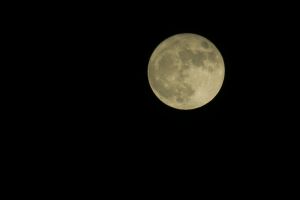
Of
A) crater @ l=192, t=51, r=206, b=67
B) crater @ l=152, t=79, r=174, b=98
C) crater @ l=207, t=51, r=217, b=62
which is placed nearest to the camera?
crater @ l=192, t=51, r=206, b=67

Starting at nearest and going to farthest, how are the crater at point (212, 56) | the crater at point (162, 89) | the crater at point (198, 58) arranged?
1. the crater at point (198, 58)
2. the crater at point (212, 56)
3. the crater at point (162, 89)

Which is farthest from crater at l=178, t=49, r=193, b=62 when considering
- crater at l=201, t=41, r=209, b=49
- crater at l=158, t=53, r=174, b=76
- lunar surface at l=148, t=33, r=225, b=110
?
crater at l=201, t=41, r=209, b=49

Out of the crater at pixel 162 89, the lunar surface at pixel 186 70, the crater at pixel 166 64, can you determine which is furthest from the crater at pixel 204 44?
the crater at pixel 162 89

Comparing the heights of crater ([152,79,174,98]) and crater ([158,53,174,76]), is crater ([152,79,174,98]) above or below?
below

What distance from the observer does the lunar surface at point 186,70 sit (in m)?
4.90

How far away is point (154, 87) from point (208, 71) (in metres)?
0.96

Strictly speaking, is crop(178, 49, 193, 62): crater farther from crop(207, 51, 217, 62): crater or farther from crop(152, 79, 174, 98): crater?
crop(152, 79, 174, 98): crater

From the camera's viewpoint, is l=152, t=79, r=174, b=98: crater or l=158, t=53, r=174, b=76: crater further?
l=152, t=79, r=174, b=98: crater

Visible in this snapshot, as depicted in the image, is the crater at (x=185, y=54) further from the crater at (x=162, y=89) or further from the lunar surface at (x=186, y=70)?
the crater at (x=162, y=89)

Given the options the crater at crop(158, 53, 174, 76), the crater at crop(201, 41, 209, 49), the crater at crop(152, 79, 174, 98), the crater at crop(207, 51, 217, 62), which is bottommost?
the crater at crop(152, 79, 174, 98)

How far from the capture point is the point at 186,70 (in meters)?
4.87

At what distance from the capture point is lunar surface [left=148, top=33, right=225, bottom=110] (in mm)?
4902

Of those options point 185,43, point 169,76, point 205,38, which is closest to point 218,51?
point 205,38

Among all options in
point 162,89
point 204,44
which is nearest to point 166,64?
point 162,89
